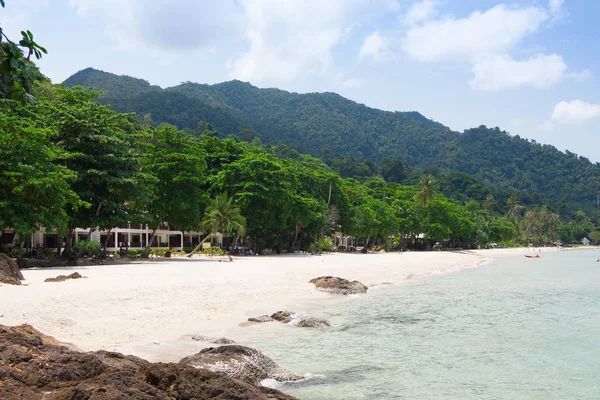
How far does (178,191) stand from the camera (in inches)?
1511

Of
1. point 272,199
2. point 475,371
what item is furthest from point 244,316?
point 272,199

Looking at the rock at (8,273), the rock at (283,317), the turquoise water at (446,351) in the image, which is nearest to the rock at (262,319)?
the rock at (283,317)

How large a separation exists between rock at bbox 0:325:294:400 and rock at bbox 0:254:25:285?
11.1 metres

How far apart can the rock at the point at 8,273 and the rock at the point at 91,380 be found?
11.1 m

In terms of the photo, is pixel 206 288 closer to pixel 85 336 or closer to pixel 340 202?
pixel 85 336

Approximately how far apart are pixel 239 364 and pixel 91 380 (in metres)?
3.49

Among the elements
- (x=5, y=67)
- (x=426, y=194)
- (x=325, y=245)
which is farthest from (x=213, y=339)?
(x=426, y=194)

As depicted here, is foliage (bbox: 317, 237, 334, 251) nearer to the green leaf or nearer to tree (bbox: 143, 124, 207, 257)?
tree (bbox: 143, 124, 207, 257)

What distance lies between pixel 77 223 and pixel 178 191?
10355 millimetres

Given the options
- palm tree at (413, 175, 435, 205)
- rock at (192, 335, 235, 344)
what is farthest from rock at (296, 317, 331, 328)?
palm tree at (413, 175, 435, 205)

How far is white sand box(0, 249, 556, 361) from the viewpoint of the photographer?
11406 mm

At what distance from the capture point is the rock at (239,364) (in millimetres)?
8523

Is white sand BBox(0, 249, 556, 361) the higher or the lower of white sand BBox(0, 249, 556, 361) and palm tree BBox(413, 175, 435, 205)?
the lower

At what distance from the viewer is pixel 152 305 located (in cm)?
1606
